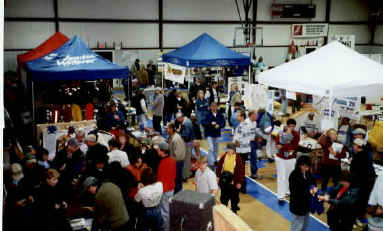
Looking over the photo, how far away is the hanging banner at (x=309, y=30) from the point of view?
22.8 meters

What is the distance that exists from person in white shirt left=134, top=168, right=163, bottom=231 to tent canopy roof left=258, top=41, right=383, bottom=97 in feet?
11.4

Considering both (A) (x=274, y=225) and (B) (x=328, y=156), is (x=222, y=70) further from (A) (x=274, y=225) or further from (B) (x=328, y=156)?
(A) (x=274, y=225)

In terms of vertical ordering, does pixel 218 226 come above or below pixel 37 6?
below

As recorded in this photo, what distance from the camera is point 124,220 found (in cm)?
481

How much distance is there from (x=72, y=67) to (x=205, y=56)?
12.8 ft

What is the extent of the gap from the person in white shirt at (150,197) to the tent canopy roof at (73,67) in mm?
4301

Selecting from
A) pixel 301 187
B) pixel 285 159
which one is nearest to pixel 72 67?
pixel 285 159

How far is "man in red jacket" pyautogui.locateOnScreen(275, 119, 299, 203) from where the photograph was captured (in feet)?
22.4

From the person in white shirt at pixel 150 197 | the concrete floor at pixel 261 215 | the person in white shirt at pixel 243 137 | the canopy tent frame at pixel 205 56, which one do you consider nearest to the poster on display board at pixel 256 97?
the canopy tent frame at pixel 205 56

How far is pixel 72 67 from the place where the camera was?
A: 28.5 ft

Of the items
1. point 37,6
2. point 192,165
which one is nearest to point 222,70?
point 37,6

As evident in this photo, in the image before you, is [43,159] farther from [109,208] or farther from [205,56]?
[205,56]

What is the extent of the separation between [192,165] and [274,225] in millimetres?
2649

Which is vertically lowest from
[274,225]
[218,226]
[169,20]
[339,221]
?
[274,225]
